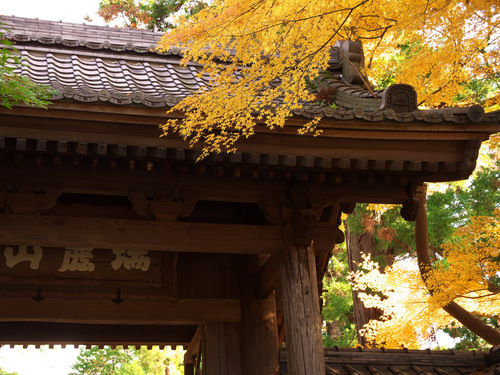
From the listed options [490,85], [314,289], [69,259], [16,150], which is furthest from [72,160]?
[490,85]

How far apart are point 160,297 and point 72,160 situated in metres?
2.29

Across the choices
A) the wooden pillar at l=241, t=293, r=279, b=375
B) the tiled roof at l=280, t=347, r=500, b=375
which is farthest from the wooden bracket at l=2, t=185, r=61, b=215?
the tiled roof at l=280, t=347, r=500, b=375

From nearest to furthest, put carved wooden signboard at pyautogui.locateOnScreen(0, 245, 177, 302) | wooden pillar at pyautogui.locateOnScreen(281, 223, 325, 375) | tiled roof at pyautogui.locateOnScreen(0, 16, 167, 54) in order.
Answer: wooden pillar at pyautogui.locateOnScreen(281, 223, 325, 375) < carved wooden signboard at pyautogui.locateOnScreen(0, 245, 177, 302) < tiled roof at pyautogui.locateOnScreen(0, 16, 167, 54)

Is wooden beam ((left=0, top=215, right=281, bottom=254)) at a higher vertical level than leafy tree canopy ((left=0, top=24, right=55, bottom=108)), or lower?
lower

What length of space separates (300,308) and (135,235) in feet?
5.92

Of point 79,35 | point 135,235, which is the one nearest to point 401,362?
point 135,235

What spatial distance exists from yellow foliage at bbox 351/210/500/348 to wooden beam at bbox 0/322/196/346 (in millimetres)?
4152

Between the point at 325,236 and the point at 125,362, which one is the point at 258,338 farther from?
the point at 125,362

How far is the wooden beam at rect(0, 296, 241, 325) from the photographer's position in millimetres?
7113

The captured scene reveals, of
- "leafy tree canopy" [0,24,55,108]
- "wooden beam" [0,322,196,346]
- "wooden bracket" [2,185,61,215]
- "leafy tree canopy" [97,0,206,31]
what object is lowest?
"wooden beam" [0,322,196,346]

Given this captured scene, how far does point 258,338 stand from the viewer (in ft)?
25.3

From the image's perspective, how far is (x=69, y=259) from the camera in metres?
7.36

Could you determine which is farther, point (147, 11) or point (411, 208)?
point (147, 11)

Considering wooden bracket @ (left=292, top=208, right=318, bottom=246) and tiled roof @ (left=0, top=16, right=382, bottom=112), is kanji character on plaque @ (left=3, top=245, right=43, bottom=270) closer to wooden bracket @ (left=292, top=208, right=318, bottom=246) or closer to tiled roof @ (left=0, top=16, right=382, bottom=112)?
tiled roof @ (left=0, top=16, right=382, bottom=112)
